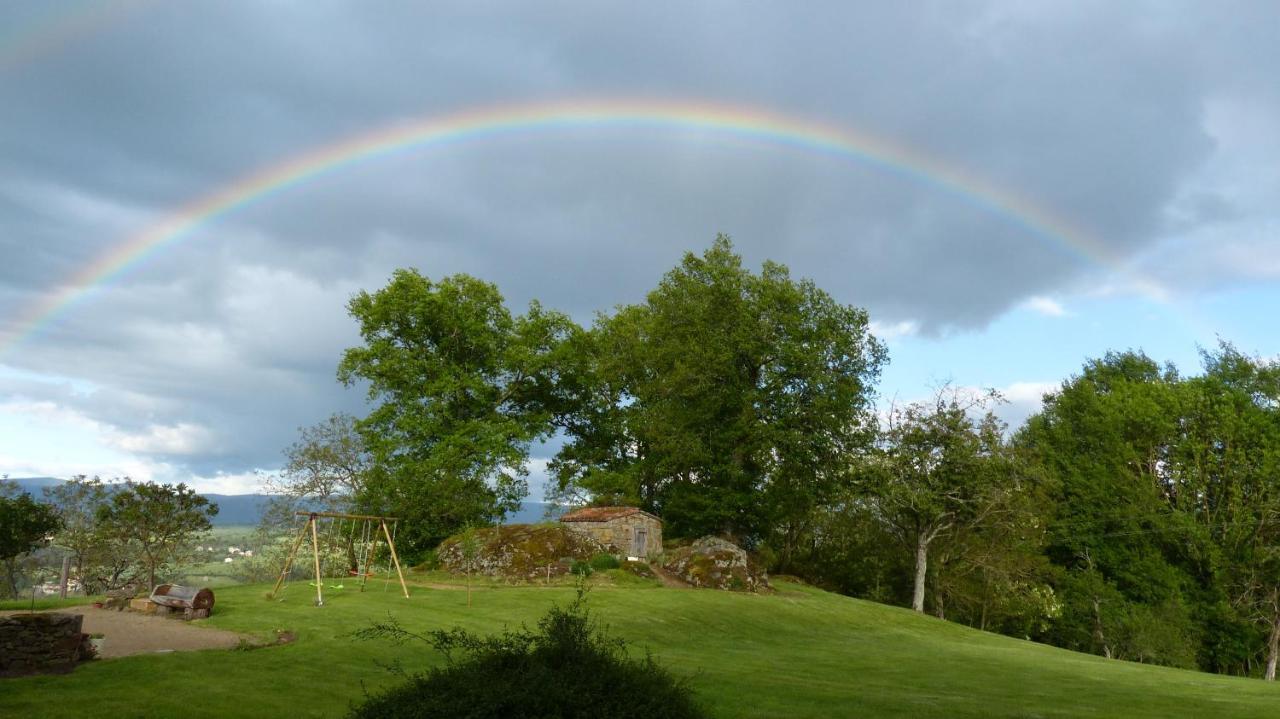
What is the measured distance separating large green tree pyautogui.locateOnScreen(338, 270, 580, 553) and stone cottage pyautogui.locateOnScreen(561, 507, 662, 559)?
373 inches

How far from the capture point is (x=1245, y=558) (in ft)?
167

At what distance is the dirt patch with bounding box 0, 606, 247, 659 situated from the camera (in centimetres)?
1723

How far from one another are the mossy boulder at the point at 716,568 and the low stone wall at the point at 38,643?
87.9 ft

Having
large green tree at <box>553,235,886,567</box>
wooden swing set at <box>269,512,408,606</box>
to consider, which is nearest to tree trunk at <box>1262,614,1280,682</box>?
large green tree at <box>553,235,886,567</box>

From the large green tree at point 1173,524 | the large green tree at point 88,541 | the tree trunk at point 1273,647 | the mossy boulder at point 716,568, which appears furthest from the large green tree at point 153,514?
the tree trunk at point 1273,647

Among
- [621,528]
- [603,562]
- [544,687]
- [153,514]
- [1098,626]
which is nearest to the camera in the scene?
[544,687]

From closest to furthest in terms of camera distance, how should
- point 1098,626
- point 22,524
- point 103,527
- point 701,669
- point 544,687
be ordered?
1. point 544,687
2. point 701,669
3. point 22,524
4. point 103,527
5. point 1098,626

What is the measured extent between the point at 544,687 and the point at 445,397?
1697 inches

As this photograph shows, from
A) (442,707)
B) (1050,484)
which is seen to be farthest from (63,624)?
(1050,484)

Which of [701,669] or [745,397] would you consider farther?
[745,397]

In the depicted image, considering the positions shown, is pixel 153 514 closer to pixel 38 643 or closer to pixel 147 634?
pixel 147 634

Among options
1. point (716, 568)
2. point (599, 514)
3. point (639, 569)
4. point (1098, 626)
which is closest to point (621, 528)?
point (599, 514)

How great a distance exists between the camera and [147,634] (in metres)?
19.0

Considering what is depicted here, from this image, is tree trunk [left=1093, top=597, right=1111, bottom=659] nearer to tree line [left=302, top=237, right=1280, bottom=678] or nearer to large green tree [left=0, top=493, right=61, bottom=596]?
tree line [left=302, top=237, right=1280, bottom=678]
